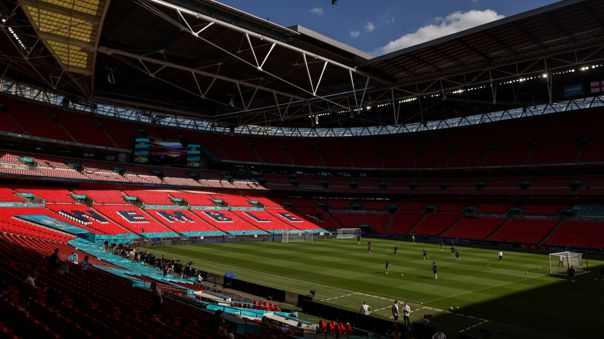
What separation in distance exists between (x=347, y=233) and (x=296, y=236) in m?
9.60

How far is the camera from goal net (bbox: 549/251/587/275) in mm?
30469

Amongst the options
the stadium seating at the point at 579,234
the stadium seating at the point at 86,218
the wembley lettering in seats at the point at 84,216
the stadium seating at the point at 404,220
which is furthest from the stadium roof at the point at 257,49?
the stadium seating at the point at 404,220

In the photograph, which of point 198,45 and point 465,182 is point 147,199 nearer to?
point 198,45

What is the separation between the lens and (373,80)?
38781 mm

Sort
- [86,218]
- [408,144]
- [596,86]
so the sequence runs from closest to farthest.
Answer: [596,86] < [86,218] < [408,144]

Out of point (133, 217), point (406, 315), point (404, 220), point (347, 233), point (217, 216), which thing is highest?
point (404, 220)

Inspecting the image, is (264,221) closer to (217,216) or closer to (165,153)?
(217,216)

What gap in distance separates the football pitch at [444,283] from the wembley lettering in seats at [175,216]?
7541 mm

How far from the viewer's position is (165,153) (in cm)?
5494

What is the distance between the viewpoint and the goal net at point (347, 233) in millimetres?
56688

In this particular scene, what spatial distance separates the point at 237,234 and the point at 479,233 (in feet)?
103

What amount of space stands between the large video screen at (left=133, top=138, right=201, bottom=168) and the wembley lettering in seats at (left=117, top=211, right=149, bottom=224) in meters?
9.60

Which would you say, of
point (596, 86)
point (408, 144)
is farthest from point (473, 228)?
point (596, 86)

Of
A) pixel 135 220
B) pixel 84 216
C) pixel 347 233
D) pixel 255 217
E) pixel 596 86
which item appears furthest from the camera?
pixel 347 233
